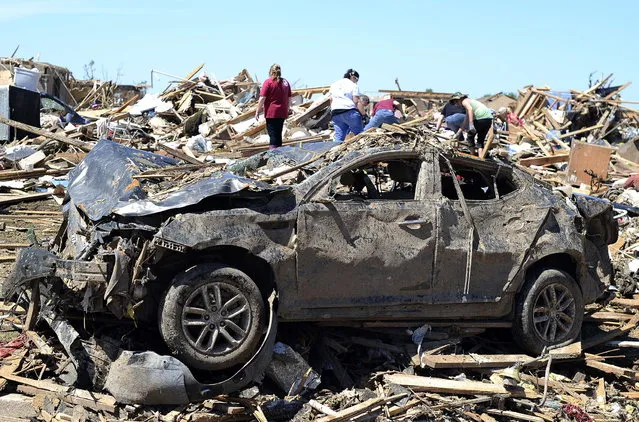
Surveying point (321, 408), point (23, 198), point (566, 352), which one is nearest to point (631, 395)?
point (566, 352)

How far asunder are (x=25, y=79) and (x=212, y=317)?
56.1ft

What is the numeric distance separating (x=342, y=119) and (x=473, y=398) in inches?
248

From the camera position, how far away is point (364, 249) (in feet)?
24.6

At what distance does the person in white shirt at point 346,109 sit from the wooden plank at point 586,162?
23.3ft

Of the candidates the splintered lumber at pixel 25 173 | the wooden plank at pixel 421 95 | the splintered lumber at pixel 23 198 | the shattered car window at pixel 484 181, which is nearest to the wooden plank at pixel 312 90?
the wooden plank at pixel 421 95

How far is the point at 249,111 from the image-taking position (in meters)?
21.3

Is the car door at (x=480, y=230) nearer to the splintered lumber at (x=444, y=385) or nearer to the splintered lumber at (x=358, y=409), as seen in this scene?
the splintered lumber at (x=444, y=385)

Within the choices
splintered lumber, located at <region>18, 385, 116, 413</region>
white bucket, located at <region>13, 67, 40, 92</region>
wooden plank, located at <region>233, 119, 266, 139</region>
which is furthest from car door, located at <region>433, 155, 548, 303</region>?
white bucket, located at <region>13, 67, 40, 92</region>

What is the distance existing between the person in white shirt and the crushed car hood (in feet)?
14.8

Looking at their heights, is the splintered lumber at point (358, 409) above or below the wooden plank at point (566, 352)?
→ below

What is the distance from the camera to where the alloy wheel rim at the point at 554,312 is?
844 cm

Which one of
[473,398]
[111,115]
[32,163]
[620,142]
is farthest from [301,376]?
[620,142]

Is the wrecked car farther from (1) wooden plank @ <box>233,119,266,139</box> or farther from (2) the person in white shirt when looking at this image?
(1) wooden plank @ <box>233,119,266,139</box>

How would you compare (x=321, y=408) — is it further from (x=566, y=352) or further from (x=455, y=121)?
(x=455, y=121)
